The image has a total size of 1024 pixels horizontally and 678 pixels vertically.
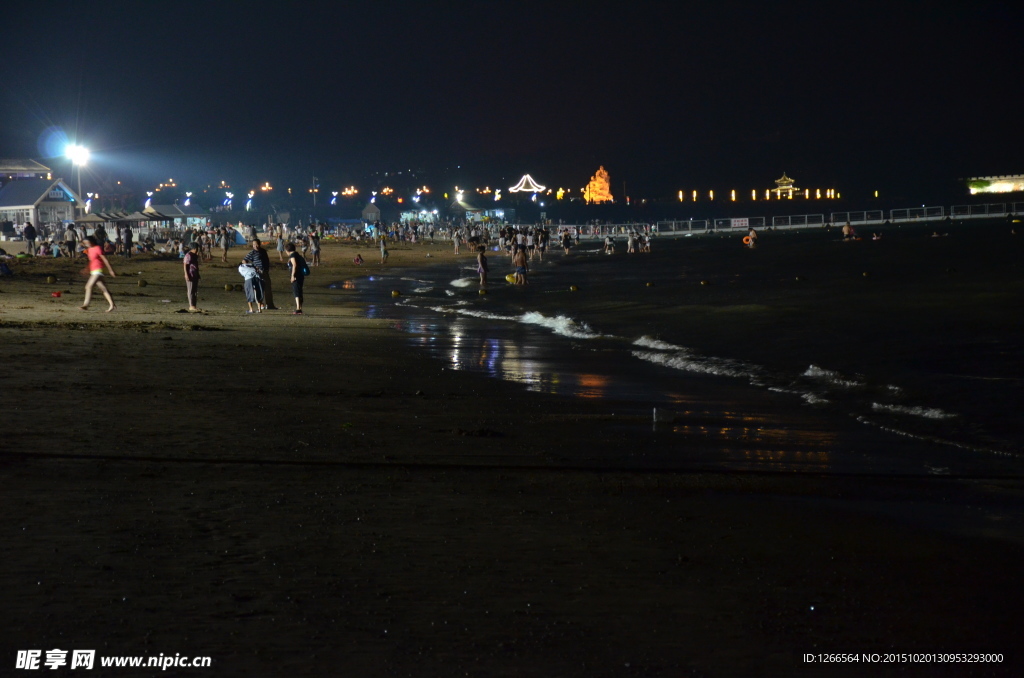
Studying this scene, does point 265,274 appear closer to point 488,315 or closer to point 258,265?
point 258,265

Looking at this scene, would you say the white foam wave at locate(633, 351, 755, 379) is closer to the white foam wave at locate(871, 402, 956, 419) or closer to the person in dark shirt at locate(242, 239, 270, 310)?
the white foam wave at locate(871, 402, 956, 419)

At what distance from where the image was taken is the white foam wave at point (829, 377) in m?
12.9

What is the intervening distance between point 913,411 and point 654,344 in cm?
749

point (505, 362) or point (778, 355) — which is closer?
point (505, 362)

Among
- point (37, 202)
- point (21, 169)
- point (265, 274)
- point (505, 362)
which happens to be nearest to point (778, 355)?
point (505, 362)

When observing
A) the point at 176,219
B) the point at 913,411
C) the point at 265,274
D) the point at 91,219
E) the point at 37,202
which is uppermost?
the point at 37,202

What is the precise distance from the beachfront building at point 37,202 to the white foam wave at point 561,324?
56.2 metres

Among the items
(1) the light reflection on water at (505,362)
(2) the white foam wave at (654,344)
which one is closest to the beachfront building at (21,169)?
(1) the light reflection on water at (505,362)

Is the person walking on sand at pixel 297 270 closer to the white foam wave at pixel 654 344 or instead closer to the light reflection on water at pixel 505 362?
the light reflection on water at pixel 505 362

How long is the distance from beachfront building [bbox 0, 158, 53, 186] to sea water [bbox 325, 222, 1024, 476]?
239 ft

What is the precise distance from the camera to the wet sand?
4.14 m

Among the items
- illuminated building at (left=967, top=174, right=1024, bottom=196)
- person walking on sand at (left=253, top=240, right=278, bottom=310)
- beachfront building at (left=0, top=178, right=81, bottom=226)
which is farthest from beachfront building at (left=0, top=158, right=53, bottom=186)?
illuminated building at (left=967, top=174, right=1024, bottom=196)

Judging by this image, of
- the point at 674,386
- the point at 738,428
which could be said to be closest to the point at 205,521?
the point at 738,428

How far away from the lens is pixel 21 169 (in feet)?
312
